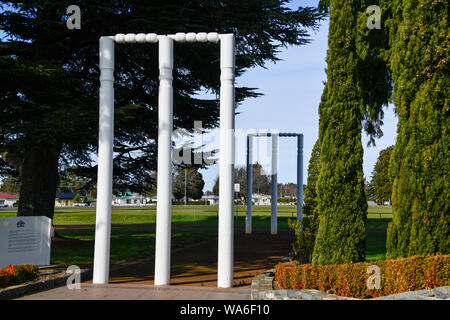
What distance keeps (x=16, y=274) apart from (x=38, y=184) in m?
6.89

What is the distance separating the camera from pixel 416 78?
8.02 metres

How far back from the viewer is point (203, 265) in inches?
426

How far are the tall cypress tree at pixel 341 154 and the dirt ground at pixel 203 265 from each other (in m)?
1.95

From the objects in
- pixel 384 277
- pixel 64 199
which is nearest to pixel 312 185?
pixel 384 277

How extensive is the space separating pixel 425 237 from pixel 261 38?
29.7 feet

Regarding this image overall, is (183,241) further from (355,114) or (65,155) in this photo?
(355,114)

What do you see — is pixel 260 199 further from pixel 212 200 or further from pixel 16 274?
pixel 16 274

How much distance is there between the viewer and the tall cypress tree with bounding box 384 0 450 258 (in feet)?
25.1

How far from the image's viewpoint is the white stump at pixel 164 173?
7.90 metres

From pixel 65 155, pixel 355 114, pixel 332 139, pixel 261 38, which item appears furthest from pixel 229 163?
pixel 65 155

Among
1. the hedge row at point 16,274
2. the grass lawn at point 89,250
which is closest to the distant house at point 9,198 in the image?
the grass lawn at point 89,250

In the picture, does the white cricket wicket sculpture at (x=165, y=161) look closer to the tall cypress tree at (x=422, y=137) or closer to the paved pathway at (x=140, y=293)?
the paved pathway at (x=140, y=293)

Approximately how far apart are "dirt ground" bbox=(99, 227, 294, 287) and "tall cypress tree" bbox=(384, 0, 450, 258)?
332cm

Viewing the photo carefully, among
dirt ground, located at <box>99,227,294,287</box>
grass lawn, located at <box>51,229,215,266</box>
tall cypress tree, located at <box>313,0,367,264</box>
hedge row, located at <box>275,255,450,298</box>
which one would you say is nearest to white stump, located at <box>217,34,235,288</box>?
dirt ground, located at <box>99,227,294,287</box>
